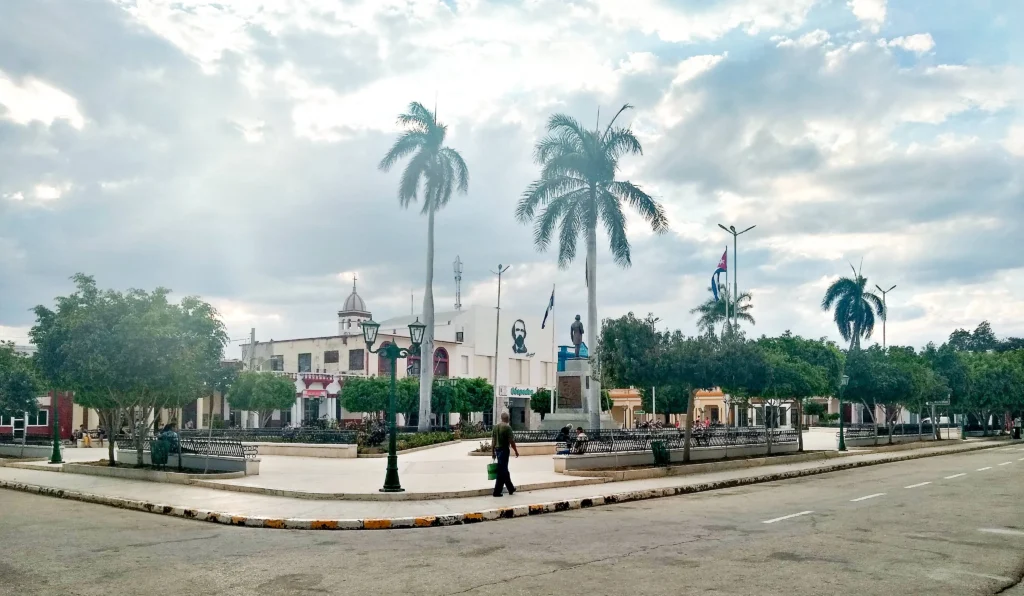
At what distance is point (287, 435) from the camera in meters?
37.2

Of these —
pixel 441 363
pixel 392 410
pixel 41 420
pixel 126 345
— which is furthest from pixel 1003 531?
pixel 441 363

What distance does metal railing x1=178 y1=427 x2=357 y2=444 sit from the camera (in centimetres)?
3381

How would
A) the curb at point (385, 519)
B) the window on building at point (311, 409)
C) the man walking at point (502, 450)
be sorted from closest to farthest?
the curb at point (385, 519) < the man walking at point (502, 450) < the window on building at point (311, 409)

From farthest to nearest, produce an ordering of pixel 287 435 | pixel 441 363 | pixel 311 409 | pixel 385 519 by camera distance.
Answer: pixel 441 363 < pixel 311 409 < pixel 287 435 < pixel 385 519

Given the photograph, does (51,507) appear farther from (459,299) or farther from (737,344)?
(459,299)

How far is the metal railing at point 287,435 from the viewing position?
3381 cm

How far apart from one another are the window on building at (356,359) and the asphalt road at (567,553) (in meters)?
58.0

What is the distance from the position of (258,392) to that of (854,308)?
161ft

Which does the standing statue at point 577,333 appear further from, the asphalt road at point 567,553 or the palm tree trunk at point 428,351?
the asphalt road at point 567,553

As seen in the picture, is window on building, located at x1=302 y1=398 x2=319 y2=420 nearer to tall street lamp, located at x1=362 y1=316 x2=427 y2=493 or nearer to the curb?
the curb

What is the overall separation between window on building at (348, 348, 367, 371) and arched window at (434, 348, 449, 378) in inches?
283

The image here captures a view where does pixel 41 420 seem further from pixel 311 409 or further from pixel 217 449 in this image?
pixel 217 449

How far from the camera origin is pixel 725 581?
898 cm

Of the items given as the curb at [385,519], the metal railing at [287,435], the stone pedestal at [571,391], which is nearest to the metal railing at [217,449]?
the curb at [385,519]
